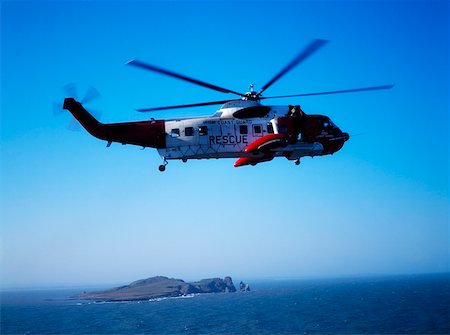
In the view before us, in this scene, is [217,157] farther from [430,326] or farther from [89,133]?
[430,326]

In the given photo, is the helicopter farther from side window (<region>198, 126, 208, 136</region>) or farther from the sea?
the sea

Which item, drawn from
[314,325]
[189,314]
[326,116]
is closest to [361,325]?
[314,325]

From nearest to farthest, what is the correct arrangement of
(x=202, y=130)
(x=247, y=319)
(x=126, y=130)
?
(x=202, y=130) < (x=126, y=130) < (x=247, y=319)

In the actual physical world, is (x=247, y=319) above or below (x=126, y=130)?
below

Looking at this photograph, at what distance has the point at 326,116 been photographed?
21.3 m

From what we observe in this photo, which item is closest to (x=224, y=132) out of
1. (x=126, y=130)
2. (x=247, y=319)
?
(x=126, y=130)

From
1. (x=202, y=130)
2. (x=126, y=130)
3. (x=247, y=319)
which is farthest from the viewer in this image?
(x=247, y=319)

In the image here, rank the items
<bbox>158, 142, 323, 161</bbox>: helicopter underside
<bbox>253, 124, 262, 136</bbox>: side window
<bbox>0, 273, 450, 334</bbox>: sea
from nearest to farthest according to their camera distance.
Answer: <bbox>158, 142, 323, 161</bbox>: helicopter underside → <bbox>253, 124, 262, 136</bbox>: side window → <bbox>0, 273, 450, 334</bbox>: sea

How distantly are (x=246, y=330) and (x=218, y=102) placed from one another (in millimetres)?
101138

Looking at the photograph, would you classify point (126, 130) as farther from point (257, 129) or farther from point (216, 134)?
point (257, 129)

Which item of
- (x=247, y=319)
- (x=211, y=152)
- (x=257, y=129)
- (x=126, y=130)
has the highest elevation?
(x=126, y=130)

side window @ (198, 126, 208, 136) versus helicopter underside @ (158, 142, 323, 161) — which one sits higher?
side window @ (198, 126, 208, 136)

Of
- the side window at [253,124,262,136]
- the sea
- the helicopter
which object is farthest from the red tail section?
the sea

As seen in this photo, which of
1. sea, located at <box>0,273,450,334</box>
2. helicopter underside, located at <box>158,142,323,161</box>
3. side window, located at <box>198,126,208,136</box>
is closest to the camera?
helicopter underside, located at <box>158,142,323,161</box>
